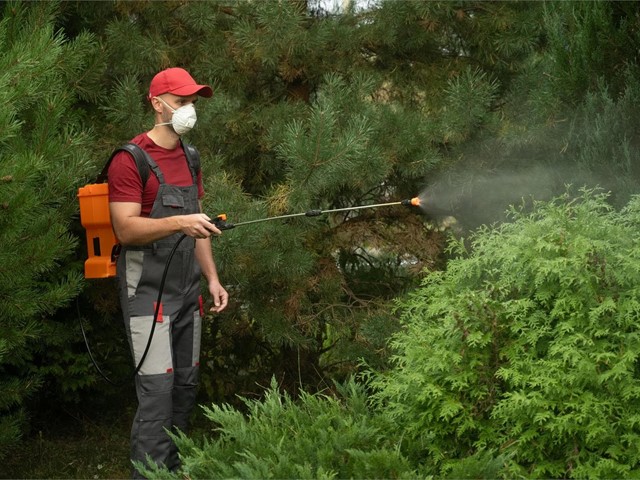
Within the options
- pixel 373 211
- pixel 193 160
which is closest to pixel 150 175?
pixel 193 160

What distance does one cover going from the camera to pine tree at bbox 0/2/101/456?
402 centimetres

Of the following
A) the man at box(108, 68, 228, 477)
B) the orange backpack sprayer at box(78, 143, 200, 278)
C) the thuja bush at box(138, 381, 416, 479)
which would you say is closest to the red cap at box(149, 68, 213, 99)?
the man at box(108, 68, 228, 477)

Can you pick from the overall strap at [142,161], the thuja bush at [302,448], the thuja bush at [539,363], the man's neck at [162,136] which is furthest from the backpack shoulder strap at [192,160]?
the thuja bush at [539,363]

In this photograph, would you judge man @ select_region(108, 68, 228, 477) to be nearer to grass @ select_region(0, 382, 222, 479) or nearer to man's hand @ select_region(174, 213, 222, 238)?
man's hand @ select_region(174, 213, 222, 238)

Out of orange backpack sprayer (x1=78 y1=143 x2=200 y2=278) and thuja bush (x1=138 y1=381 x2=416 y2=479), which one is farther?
orange backpack sprayer (x1=78 y1=143 x2=200 y2=278)

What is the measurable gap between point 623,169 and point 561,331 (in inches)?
71.8

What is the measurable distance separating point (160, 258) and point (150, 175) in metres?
0.38

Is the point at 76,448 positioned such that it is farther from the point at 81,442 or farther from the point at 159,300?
the point at 159,300

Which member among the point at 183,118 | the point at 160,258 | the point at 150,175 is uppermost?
the point at 183,118

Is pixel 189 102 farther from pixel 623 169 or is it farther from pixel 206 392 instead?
pixel 206 392

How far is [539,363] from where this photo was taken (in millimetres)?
3287

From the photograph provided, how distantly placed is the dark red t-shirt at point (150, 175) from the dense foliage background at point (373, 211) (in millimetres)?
335

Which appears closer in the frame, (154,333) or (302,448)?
(302,448)

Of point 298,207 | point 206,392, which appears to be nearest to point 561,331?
point 298,207
